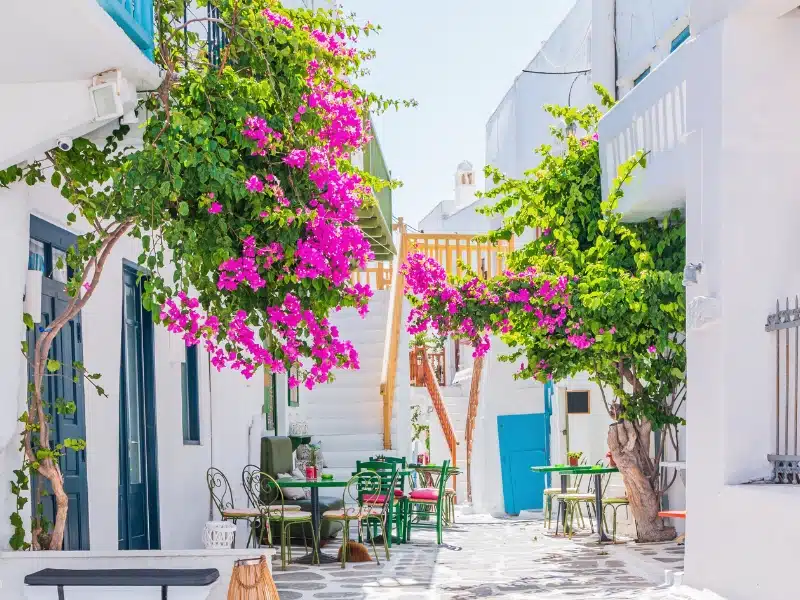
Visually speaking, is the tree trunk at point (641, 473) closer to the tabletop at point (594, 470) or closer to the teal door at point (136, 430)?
the tabletop at point (594, 470)

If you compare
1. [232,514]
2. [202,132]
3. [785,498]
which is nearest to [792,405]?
[785,498]

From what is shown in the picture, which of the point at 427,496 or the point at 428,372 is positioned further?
the point at 428,372

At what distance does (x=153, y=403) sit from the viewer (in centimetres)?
958

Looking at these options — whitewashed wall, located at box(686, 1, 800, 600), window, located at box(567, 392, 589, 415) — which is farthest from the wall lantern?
window, located at box(567, 392, 589, 415)

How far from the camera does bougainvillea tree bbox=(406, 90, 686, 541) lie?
37.5 ft

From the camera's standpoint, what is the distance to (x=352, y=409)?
18.2 metres

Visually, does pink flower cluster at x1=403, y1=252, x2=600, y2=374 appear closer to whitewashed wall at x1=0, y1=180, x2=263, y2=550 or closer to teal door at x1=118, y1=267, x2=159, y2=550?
whitewashed wall at x1=0, y1=180, x2=263, y2=550

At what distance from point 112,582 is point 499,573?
6009mm

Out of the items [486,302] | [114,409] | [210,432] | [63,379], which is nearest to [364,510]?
[210,432]

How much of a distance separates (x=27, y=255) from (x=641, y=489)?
28.7ft

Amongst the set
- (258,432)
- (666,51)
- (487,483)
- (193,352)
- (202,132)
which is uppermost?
(666,51)

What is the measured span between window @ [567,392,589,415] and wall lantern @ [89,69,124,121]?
42.3ft

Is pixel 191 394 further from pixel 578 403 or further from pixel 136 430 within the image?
pixel 578 403

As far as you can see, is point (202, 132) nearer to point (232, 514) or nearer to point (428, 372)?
point (232, 514)
